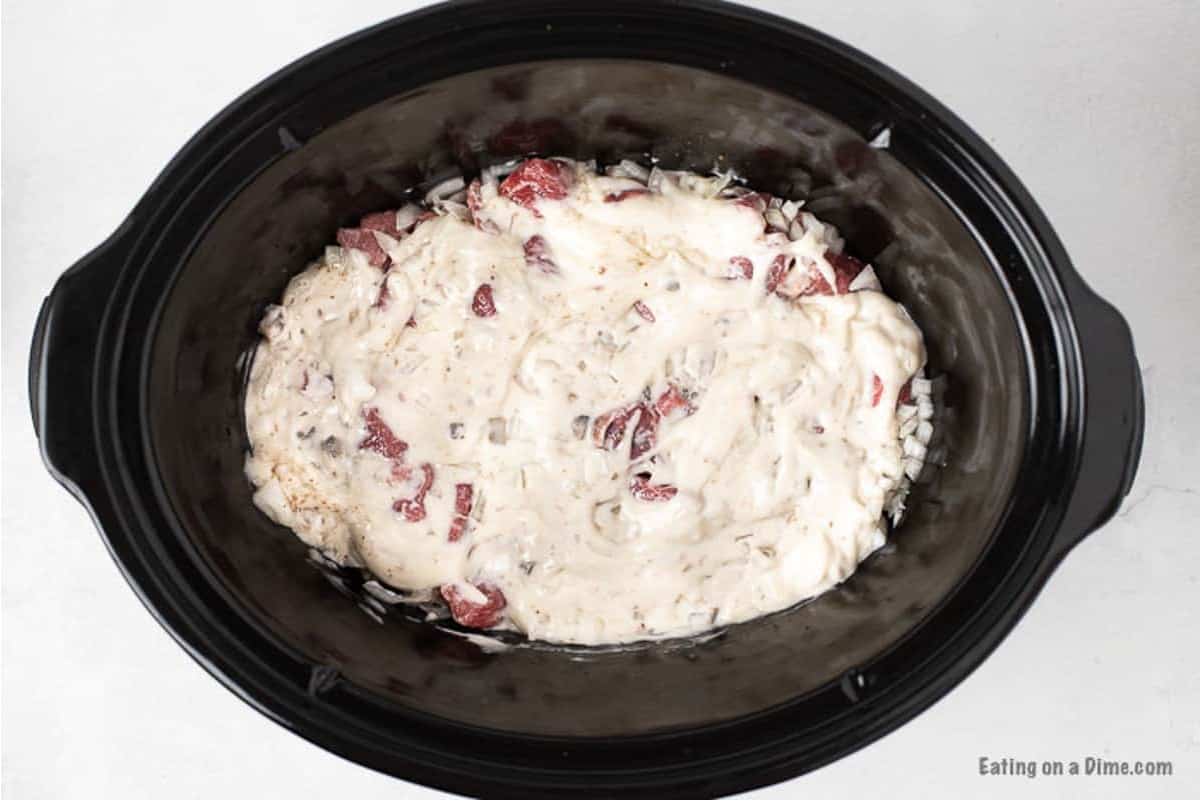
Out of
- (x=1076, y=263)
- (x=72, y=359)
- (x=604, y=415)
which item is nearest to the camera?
(x=72, y=359)

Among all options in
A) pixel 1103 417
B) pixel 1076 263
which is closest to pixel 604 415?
pixel 1103 417

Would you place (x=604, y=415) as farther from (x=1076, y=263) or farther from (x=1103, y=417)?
(x=1076, y=263)

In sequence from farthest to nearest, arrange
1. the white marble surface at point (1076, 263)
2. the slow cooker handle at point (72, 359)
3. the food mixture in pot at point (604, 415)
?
1. the white marble surface at point (1076, 263)
2. the food mixture in pot at point (604, 415)
3. the slow cooker handle at point (72, 359)

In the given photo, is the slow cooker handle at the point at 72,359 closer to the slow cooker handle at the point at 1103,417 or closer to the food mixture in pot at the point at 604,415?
the food mixture in pot at the point at 604,415

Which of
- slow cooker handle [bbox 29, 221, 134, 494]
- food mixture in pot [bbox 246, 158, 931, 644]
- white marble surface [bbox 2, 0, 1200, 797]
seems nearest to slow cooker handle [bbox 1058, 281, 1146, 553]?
food mixture in pot [bbox 246, 158, 931, 644]

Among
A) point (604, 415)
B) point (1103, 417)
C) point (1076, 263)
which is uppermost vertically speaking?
point (1076, 263)

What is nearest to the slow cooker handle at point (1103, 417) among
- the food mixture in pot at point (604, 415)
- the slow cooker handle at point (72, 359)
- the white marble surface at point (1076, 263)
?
the food mixture in pot at point (604, 415)
